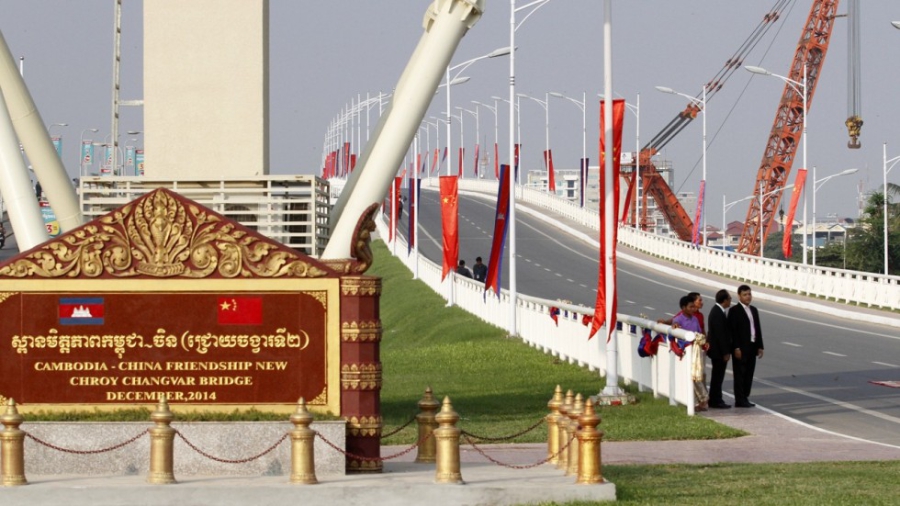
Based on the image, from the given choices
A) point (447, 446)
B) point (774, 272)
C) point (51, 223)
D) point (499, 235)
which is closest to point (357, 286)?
point (447, 446)

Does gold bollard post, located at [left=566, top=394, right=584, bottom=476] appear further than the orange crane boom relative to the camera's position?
No

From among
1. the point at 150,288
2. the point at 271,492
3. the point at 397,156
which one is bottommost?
the point at 271,492

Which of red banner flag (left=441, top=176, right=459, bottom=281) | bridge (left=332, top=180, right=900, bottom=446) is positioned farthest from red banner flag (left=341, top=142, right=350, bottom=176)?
red banner flag (left=441, top=176, right=459, bottom=281)

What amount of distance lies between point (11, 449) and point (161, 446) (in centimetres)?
A: 129

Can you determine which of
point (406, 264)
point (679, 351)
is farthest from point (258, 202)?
point (406, 264)

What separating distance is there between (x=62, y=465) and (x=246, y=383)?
185 centimetres

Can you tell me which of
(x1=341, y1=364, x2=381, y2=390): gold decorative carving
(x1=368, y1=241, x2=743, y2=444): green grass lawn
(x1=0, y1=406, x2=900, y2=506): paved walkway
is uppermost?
(x1=341, y1=364, x2=381, y2=390): gold decorative carving

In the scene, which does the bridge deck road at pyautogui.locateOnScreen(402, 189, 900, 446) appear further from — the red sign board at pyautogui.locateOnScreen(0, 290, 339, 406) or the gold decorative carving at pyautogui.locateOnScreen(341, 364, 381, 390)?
the red sign board at pyautogui.locateOnScreen(0, 290, 339, 406)

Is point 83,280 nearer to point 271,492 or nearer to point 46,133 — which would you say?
point 271,492

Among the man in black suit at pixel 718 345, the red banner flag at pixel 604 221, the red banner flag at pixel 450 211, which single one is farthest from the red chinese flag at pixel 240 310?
the red banner flag at pixel 450 211

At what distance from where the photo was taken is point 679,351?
22.2 meters

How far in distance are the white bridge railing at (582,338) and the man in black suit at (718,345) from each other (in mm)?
527

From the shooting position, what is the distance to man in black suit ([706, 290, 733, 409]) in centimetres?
2275

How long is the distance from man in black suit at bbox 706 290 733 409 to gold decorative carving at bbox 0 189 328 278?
9193 mm
